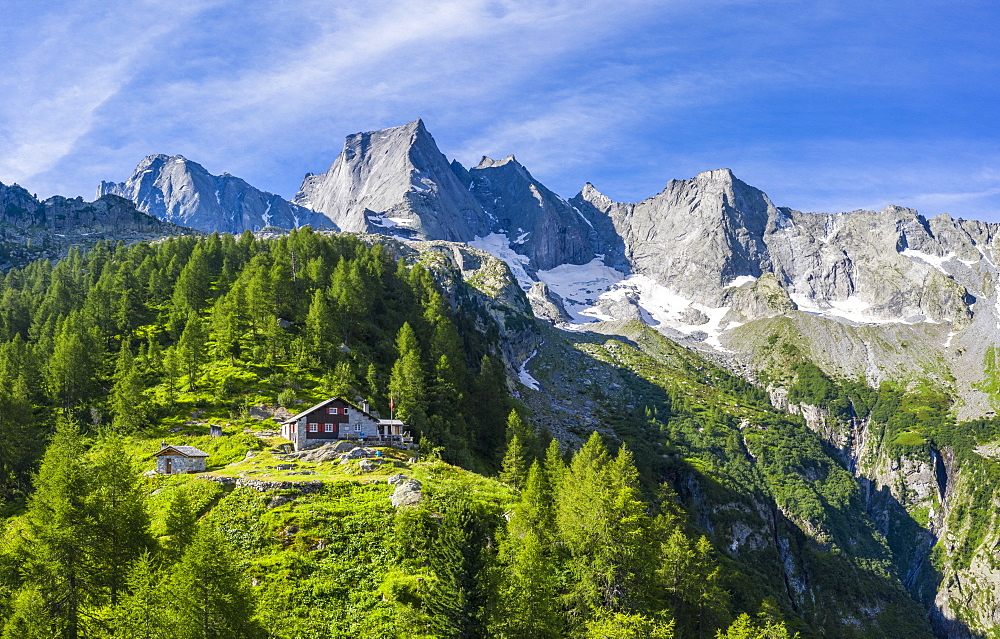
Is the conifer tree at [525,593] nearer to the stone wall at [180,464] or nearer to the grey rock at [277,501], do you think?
the grey rock at [277,501]

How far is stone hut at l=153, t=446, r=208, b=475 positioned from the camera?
201ft

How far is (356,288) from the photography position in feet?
372

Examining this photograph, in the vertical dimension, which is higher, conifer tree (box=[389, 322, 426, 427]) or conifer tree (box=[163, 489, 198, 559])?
conifer tree (box=[389, 322, 426, 427])

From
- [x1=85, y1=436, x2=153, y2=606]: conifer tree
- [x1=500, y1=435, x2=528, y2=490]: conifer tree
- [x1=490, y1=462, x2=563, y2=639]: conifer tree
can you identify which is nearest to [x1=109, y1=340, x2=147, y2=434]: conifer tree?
[x1=85, y1=436, x2=153, y2=606]: conifer tree

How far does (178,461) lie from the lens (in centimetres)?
6194

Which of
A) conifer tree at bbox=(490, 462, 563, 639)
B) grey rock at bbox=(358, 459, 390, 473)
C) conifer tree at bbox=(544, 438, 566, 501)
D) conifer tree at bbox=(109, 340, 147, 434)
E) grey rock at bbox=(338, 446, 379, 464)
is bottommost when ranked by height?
conifer tree at bbox=(490, 462, 563, 639)

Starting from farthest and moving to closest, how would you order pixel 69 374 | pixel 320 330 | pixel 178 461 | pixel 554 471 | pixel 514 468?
1. pixel 320 330
2. pixel 69 374
3. pixel 514 468
4. pixel 554 471
5. pixel 178 461

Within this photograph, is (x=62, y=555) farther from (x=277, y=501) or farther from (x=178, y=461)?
(x=178, y=461)

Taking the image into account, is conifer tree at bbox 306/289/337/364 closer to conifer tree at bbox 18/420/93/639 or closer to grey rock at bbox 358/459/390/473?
grey rock at bbox 358/459/390/473

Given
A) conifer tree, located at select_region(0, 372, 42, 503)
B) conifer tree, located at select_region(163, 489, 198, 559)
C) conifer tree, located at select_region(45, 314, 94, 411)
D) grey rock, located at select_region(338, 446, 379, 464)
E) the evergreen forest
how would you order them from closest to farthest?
the evergreen forest
conifer tree, located at select_region(163, 489, 198, 559)
grey rock, located at select_region(338, 446, 379, 464)
conifer tree, located at select_region(0, 372, 42, 503)
conifer tree, located at select_region(45, 314, 94, 411)

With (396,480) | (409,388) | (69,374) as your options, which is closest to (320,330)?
(409,388)

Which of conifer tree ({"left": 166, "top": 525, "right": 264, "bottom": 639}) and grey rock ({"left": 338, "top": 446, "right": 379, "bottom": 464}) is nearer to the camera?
conifer tree ({"left": 166, "top": 525, "right": 264, "bottom": 639})

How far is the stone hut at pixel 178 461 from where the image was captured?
61250 mm

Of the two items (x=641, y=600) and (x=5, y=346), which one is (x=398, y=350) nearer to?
(x=5, y=346)
